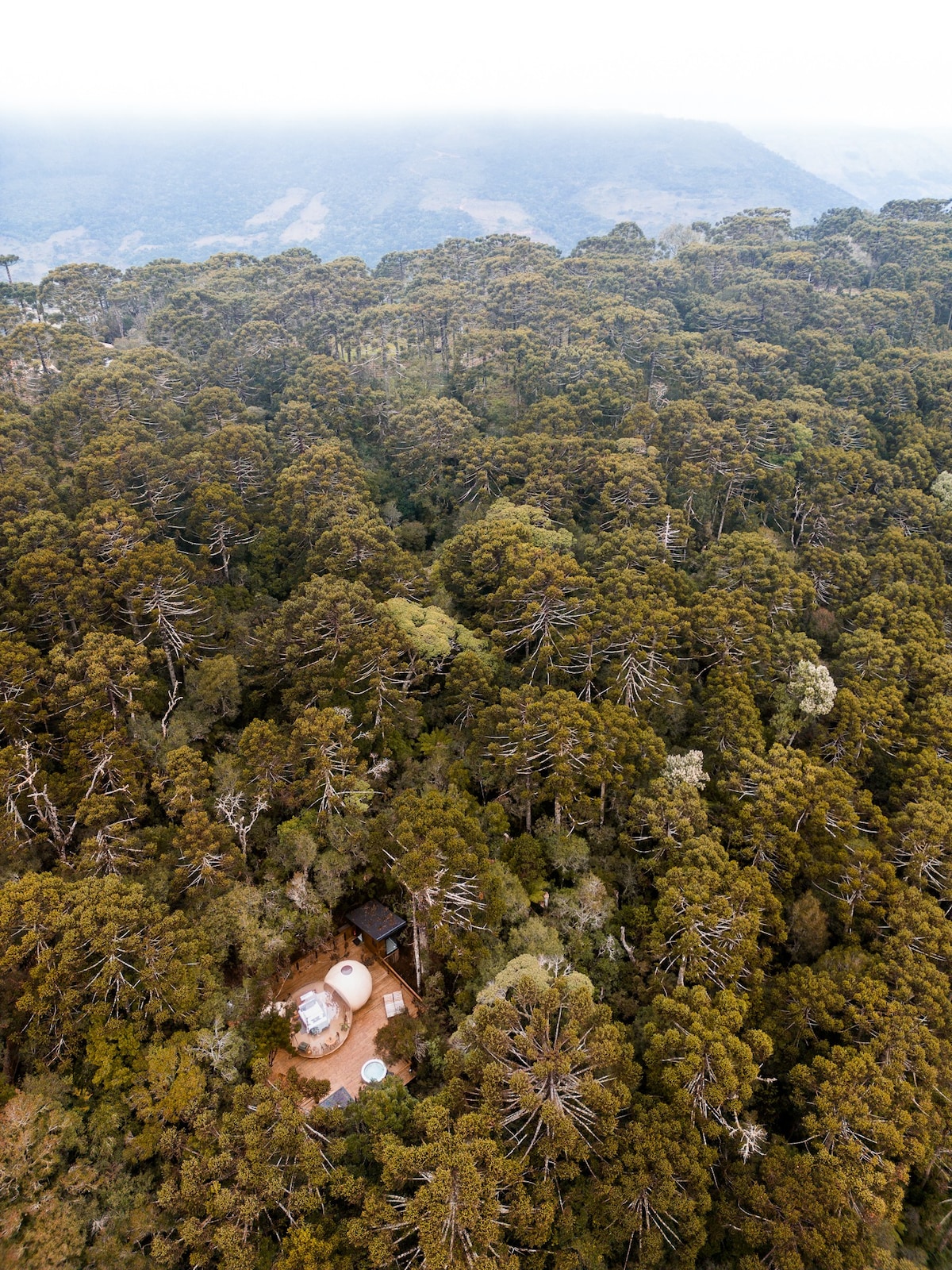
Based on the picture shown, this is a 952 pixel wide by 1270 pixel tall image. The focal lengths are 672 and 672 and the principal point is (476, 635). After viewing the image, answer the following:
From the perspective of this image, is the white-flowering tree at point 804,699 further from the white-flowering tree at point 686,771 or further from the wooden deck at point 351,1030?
the wooden deck at point 351,1030

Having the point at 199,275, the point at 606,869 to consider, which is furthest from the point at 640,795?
the point at 199,275

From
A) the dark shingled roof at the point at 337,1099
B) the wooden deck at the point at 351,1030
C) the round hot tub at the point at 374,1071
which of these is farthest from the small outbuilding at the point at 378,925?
the dark shingled roof at the point at 337,1099

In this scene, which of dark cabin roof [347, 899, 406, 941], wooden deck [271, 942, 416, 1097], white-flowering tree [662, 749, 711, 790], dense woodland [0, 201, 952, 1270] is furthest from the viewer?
white-flowering tree [662, 749, 711, 790]

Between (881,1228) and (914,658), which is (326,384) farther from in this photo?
(881,1228)

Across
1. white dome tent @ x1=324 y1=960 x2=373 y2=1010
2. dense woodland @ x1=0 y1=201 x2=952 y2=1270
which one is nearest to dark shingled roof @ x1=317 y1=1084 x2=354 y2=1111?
dense woodland @ x1=0 y1=201 x2=952 y2=1270

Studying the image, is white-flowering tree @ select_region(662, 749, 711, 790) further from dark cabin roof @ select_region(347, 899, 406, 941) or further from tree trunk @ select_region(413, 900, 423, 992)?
dark cabin roof @ select_region(347, 899, 406, 941)
